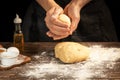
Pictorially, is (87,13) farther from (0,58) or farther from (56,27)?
(0,58)

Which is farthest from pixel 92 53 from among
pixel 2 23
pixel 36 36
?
pixel 2 23

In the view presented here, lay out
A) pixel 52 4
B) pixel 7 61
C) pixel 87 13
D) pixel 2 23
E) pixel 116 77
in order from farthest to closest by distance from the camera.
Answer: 1. pixel 2 23
2. pixel 87 13
3. pixel 52 4
4. pixel 7 61
5. pixel 116 77

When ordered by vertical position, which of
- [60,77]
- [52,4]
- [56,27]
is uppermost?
[52,4]

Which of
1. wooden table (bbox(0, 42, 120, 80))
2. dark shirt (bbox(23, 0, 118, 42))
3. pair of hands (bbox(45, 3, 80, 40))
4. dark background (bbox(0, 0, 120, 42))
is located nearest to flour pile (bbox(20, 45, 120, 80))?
wooden table (bbox(0, 42, 120, 80))

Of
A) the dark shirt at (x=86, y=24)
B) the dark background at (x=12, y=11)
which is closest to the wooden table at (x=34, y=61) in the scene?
the dark shirt at (x=86, y=24)

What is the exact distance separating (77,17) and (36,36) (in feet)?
2.06

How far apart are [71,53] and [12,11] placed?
1510 mm

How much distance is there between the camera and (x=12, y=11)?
3.10 metres

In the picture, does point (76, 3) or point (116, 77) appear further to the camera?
point (76, 3)

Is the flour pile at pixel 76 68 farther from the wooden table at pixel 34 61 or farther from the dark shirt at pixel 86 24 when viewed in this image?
the dark shirt at pixel 86 24

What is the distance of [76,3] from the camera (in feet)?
6.81

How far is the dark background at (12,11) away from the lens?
3.07 metres

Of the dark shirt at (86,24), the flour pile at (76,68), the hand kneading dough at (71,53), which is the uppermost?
the dark shirt at (86,24)

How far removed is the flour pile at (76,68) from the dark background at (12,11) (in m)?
1.30
